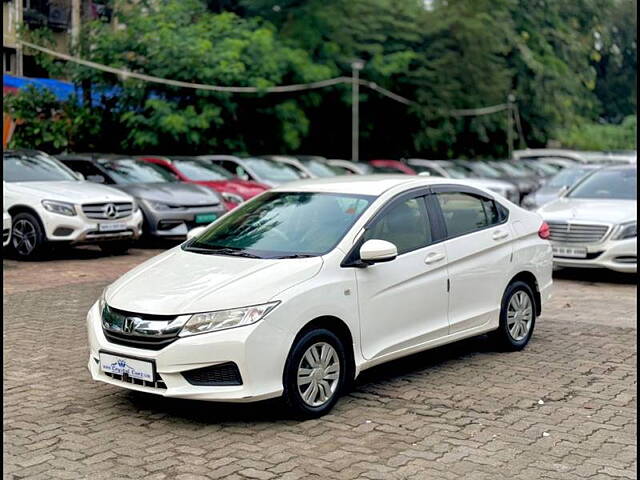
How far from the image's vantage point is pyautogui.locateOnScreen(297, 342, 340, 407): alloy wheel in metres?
5.96

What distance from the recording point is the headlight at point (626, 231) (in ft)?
→ 40.9

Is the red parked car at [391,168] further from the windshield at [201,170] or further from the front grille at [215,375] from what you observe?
the front grille at [215,375]

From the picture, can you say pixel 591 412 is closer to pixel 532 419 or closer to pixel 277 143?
pixel 532 419

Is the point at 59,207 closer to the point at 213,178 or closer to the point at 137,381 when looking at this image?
the point at 213,178

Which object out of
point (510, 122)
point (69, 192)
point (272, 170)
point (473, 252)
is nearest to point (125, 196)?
point (69, 192)

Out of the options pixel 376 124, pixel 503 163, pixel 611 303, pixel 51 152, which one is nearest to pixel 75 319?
pixel 611 303

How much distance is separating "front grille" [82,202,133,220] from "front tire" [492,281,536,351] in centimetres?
773

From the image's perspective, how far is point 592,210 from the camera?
13.1 meters

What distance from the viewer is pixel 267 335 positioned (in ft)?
18.7

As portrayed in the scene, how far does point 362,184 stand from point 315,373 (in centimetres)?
187

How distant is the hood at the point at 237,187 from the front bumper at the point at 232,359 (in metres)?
11.7

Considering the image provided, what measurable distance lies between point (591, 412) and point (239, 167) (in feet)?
47.0

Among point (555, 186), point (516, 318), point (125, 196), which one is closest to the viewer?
point (516, 318)

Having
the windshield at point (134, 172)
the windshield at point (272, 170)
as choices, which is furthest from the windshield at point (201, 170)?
the windshield at point (272, 170)
